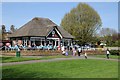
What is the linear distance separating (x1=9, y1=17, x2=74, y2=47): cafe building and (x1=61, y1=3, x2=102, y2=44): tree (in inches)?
472

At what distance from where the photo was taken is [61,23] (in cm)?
7894

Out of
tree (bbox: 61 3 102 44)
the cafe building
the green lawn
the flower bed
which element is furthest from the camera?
tree (bbox: 61 3 102 44)

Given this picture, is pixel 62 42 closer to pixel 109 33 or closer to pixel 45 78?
pixel 45 78

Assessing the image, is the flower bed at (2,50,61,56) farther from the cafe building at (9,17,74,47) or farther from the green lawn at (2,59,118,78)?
the green lawn at (2,59,118,78)

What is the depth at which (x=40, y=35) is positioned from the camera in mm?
54906

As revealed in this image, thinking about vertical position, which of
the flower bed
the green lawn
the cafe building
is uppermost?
the cafe building

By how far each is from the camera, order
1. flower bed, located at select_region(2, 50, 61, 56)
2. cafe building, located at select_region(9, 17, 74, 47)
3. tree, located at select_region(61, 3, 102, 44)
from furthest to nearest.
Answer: tree, located at select_region(61, 3, 102, 44) < cafe building, located at select_region(9, 17, 74, 47) < flower bed, located at select_region(2, 50, 61, 56)

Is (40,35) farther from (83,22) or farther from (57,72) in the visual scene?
(57,72)

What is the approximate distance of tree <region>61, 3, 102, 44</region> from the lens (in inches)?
2918

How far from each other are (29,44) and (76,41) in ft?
77.3

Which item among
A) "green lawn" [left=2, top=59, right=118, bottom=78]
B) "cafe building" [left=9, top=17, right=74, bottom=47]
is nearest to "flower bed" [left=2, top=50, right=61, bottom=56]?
"cafe building" [left=9, top=17, right=74, bottom=47]

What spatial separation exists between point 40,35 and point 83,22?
22.5 m

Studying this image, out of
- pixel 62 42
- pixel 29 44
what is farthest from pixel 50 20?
pixel 29 44

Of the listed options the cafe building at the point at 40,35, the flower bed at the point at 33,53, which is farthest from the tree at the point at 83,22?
the flower bed at the point at 33,53
